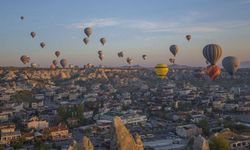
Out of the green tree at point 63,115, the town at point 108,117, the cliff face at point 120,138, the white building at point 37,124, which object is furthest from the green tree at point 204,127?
the cliff face at point 120,138

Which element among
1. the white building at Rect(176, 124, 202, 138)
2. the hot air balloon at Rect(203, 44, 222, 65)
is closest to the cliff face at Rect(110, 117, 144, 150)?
the hot air balloon at Rect(203, 44, 222, 65)

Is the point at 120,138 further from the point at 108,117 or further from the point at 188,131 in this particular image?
the point at 108,117

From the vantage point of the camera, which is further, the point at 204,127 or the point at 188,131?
the point at 204,127

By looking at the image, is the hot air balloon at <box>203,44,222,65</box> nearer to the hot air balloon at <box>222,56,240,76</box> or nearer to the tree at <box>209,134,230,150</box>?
the hot air balloon at <box>222,56,240,76</box>

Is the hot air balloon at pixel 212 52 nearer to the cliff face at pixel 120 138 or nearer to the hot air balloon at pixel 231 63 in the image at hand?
the hot air balloon at pixel 231 63

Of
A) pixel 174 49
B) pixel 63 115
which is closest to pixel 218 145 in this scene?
pixel 174 49

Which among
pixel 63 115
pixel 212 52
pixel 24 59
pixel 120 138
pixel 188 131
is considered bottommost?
pixel 188 131

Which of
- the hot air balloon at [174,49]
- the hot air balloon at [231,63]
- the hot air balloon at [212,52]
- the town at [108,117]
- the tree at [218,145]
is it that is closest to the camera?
the tree at [218,145]

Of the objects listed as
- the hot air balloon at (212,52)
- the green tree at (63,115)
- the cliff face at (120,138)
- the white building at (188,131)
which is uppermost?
the hot air balloon at (212,52)

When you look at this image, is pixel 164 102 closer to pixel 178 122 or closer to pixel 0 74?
pixel 178 122
